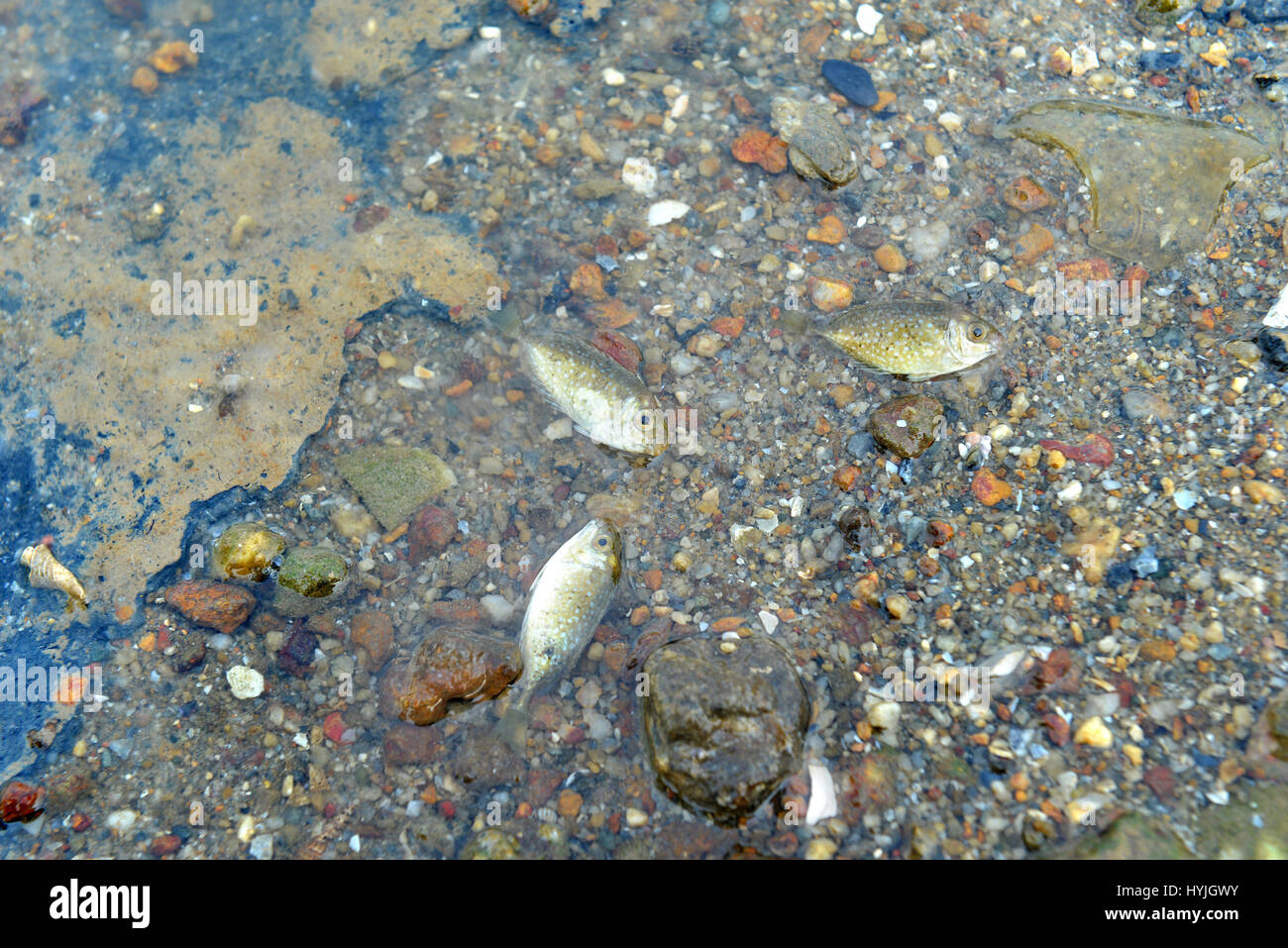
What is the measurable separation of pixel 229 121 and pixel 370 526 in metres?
2.92

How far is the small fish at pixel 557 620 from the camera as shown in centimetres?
332

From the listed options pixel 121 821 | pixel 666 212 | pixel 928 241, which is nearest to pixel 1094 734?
pixel 928 241

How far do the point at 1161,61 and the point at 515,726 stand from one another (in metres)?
5.51

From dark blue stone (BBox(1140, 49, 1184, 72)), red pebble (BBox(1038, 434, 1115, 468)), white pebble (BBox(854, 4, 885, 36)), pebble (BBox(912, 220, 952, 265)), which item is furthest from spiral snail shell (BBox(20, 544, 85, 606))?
dark blue stone (BBox(1140, 49, 1184, 72))

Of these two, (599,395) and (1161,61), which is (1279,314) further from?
(599,395)

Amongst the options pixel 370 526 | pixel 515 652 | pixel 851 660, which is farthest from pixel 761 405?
pixel 370 526

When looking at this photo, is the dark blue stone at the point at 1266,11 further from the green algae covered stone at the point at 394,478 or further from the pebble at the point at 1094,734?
the green algae covered stone at the point at 394,478

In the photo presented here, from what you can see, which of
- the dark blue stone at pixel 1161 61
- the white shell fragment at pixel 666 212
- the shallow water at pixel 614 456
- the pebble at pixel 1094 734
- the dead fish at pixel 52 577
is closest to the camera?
the pebble at pixel 1094 734

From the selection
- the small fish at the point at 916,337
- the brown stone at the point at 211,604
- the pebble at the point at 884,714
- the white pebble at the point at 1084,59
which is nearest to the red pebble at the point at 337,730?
the brown stone at the point at 211,604

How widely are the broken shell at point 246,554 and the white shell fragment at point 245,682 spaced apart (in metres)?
0.44

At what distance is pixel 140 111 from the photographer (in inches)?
Result: 184
